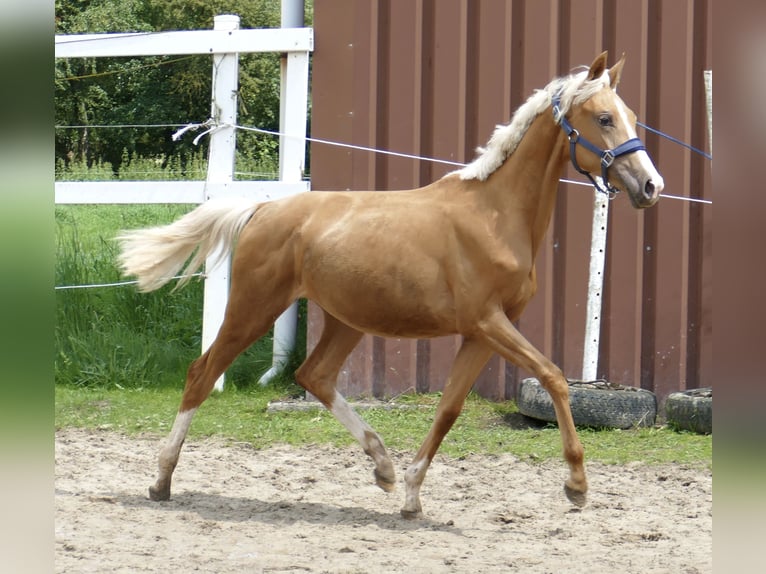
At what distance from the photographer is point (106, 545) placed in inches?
151

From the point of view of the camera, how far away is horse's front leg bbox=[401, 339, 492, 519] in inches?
176

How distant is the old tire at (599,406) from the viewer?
6250mm

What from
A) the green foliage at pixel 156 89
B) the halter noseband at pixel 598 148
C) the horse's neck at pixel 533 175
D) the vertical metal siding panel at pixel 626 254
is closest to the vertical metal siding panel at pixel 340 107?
the vertical metal siding panel at pixel 626 254

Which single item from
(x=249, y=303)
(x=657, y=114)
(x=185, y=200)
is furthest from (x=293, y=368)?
(x=657, y=114)

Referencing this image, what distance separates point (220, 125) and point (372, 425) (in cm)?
263

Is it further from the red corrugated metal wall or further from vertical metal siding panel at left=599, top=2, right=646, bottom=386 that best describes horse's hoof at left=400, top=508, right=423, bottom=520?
vertical metal siding panel at left=599, top=2, right=646, bottom=386

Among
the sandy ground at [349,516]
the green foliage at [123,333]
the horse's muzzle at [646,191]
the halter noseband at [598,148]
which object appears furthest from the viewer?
the green foliage at [123,333]

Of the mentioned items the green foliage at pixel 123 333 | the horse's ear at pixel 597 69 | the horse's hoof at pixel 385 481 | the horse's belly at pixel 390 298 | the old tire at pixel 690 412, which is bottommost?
the horse's hoof at pixel 385 481

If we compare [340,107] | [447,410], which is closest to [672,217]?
[340,107]

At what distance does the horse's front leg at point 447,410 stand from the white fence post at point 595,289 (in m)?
2.39

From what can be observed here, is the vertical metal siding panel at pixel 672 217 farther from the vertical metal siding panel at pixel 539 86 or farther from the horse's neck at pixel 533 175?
the horse's neck at pixel 533 175

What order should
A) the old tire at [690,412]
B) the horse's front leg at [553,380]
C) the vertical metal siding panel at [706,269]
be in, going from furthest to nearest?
the vertical metal siding panel at [706,269], the old tire at [690,412], the horse's front leg at [553,380]

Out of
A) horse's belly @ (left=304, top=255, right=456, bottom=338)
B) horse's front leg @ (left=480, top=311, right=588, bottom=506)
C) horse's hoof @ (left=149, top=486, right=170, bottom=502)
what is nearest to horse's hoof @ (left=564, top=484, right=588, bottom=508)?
horse's front leg @ (left=480, top=311, right=588, bottom=506)

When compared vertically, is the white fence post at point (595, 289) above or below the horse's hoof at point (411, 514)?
above
